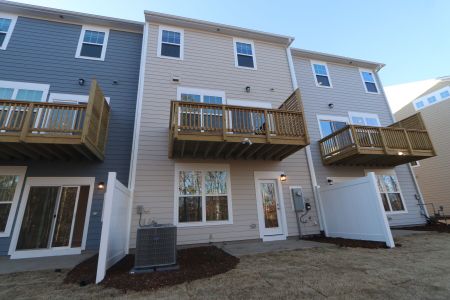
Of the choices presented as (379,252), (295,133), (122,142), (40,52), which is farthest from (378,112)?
(40,52)

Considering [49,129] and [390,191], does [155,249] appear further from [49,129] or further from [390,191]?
[390,191]

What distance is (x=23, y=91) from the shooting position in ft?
23.2

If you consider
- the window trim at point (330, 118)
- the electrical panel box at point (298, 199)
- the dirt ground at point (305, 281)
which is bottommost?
the dirt ground at point (305, 281)

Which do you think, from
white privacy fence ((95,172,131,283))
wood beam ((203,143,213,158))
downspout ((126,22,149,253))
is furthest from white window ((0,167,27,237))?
wood beam ((203,143,213,158))

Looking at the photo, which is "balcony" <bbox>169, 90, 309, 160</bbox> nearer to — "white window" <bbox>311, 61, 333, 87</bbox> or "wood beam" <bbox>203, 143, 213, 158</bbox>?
"wood beam" <bbox>203, 143, 213, 158</bbox>

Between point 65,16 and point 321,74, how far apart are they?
11632mm

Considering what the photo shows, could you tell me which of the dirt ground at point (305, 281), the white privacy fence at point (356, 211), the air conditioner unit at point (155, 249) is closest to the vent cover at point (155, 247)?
the air conditioner unit at point (155, 249)

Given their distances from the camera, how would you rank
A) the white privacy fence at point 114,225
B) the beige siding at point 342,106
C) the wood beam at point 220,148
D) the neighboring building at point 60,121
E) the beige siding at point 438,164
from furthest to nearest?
1. the beige siding at point 438,164
2. the beige siding at point 342,106
3. the wood beam at point 220,148
4. the neighboring building at point 60,121
5. the white privacy fence at point 114,225

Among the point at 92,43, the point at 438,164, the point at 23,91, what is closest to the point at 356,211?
the point at 438,164

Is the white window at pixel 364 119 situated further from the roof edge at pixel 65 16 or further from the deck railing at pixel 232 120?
the roof edge at pixel 65 16

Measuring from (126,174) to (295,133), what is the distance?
5.72 m

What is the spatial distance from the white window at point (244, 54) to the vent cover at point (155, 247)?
7476 millimetres

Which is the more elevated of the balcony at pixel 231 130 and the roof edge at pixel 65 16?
the roof edge at pixel 65 16

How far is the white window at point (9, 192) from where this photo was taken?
5.96 metres
